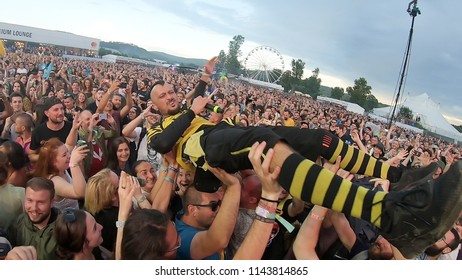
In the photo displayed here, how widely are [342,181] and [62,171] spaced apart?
2602 mm

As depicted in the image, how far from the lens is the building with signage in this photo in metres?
33.9

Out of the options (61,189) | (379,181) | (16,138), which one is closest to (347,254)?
(379,181)

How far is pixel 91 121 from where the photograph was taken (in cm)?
436

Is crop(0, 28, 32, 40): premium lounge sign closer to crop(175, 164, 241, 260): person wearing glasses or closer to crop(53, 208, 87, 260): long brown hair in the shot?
crop(53, 208, 87, 260): long brown hair

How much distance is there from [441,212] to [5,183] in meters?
3.15

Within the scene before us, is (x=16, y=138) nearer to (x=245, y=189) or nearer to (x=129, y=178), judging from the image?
(x=129, y=178)

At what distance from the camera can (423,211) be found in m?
1.72

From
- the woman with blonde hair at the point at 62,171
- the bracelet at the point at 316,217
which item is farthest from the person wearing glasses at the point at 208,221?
the woman with blonde hair at the point at 62,171

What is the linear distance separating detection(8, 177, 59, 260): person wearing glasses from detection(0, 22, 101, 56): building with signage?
37405mm

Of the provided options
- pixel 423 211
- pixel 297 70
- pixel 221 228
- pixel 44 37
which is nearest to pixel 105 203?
pixel 221 228

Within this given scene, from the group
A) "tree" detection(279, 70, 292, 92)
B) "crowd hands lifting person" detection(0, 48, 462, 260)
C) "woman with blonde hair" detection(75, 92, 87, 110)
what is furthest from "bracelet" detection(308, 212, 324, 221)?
"tree" detection(279, 70, 292, 92)

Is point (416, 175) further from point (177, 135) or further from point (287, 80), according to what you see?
point (287, 80)

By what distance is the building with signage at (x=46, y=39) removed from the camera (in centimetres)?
3391

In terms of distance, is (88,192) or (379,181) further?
(379,181)
